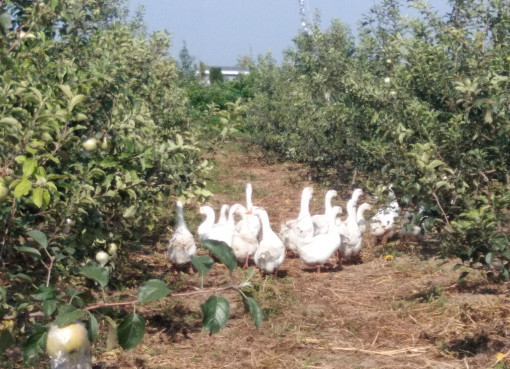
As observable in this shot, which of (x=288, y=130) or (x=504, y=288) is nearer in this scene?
(x=504, y=288)

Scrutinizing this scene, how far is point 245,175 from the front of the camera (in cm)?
1523

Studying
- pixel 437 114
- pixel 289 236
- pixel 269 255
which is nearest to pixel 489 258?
pixel 437 114

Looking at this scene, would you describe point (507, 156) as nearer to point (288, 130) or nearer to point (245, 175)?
point (245, 175)

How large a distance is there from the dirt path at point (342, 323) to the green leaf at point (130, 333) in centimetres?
301

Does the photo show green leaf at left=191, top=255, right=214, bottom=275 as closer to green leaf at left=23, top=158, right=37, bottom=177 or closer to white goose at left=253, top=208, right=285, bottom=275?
green leaf at left=23, top=158, right=37, bottom=177

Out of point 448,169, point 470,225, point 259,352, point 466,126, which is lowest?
point 259,352

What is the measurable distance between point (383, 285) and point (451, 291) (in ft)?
2.66

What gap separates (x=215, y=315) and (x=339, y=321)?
4406 mm

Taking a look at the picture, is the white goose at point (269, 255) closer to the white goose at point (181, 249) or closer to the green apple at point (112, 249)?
the white goose at point (181, 249)

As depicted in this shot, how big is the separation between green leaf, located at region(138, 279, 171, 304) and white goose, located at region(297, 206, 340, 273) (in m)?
5.75

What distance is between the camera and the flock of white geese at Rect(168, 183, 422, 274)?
295 inches

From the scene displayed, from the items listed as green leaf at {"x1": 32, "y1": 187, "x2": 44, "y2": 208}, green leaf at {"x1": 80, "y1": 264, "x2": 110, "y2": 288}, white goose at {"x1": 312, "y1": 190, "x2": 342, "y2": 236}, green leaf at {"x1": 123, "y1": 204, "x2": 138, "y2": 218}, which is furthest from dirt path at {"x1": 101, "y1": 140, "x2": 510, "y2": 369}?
green leaf at {"x1": 80, "y1": 264, "x2": 110, "y2": 288}

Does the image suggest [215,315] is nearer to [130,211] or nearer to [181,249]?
[130,211]

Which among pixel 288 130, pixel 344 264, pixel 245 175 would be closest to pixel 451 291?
pixel 344 264
